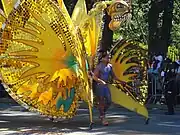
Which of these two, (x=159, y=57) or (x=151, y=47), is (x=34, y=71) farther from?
(x=151, y=47)

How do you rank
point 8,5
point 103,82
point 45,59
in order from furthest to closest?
point 8,5 < point 103,82 < point 45,59

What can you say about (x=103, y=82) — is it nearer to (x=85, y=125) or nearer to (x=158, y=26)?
(x=85, y=125)

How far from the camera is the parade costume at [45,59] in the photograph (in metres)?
15.2

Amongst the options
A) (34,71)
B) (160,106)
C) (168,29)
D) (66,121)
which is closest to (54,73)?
(34,71)

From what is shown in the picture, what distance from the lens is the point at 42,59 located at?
15.6 meters

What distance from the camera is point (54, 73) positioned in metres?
15.6

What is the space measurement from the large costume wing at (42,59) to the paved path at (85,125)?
2.18 ft

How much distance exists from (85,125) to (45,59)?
2.38m

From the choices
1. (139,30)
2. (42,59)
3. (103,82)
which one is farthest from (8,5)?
(139,30)

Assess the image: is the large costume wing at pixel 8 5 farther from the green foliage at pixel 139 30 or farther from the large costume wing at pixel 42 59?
the green foliage at pixel 139 30

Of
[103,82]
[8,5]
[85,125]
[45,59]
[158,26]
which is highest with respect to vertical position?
[158,26]

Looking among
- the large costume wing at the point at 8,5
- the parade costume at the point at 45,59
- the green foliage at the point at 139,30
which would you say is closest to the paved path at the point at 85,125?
the parade costume at the point at 45,59

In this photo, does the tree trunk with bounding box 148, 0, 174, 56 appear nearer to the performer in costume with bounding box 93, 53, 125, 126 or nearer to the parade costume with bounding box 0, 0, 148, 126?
the performer in costume with bounding box 93, 53, 125, 126

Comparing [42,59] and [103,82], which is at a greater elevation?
[42,59]
